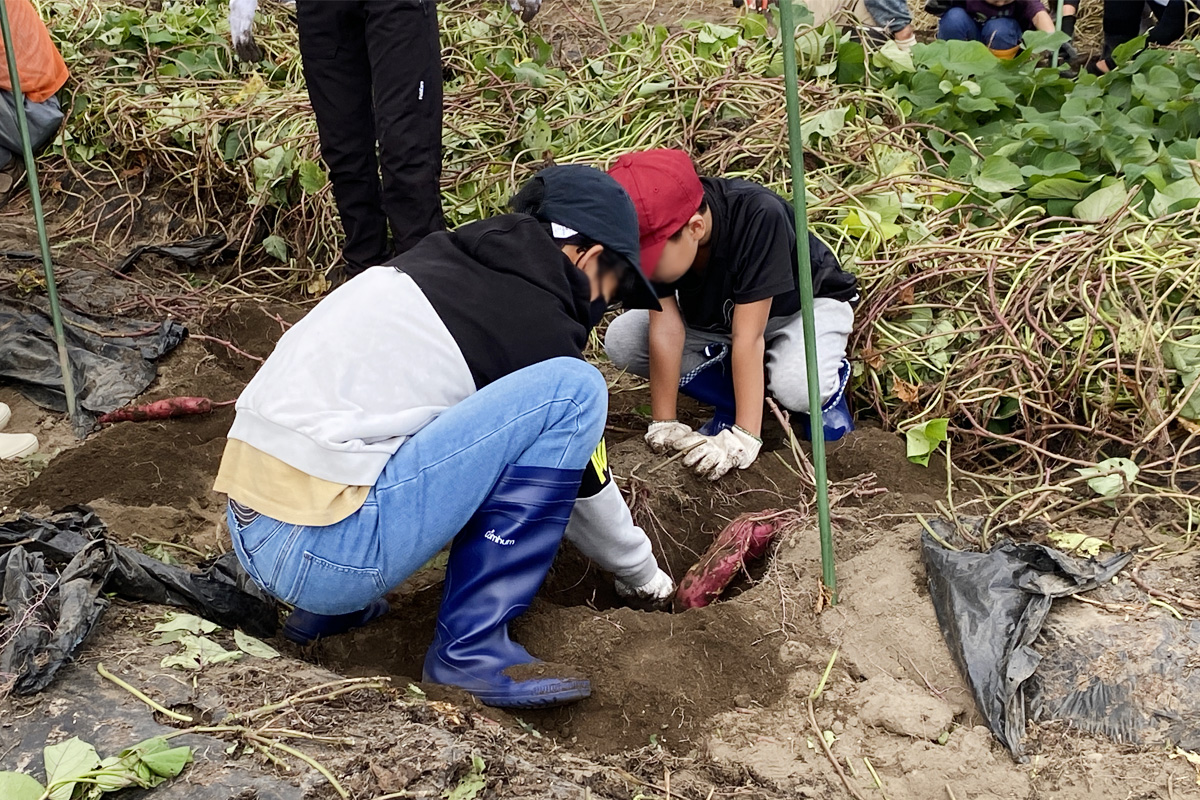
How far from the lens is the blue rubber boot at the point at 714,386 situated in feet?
9.36

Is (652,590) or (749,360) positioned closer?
(652,590)

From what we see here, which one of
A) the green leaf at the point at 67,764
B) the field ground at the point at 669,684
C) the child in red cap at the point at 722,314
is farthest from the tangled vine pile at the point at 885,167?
the green leaf at the point at 67,764

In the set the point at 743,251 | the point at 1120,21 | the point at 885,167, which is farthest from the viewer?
the point at 1120,21

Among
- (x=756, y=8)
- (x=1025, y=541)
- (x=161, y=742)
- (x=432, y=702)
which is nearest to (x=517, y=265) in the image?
(x=432, y=702)

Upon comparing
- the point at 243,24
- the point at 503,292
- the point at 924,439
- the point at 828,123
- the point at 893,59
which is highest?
the point at 243,24

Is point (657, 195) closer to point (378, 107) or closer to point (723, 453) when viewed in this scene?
point (723, 453)

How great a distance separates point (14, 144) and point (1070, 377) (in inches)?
149

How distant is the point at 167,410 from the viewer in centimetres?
299

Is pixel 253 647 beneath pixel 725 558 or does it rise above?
above

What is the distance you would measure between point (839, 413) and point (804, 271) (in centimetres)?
99

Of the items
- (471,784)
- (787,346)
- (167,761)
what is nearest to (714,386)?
(787,346)

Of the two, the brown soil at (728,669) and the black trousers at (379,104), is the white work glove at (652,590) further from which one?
the black trousers at (379,104)

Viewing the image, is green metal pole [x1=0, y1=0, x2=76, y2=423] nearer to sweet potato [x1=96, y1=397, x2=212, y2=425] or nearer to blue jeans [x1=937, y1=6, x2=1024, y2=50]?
sweet potato [x1=96, y1=397, x2=212, y2=425]

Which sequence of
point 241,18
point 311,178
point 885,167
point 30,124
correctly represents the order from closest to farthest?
point 885,167 < point 241,18 < point 311,178 < point 30,124
